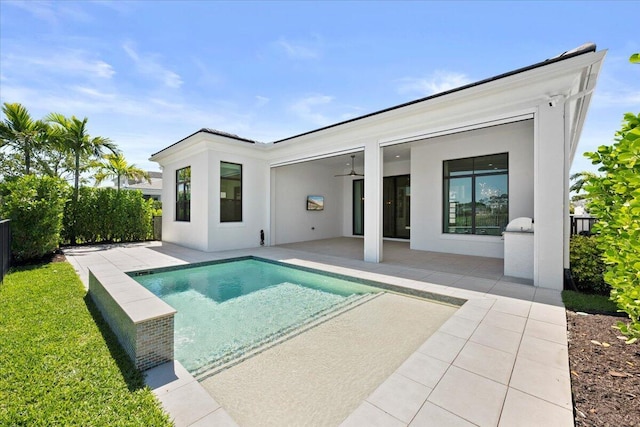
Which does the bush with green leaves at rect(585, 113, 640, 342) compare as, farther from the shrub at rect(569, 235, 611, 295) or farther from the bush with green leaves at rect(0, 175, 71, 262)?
the bush with green leaves at rect(0, 175, 71, 262)

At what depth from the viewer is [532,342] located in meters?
2.99

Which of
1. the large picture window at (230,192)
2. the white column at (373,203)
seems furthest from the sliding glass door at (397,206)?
the large picture window at (230,192)

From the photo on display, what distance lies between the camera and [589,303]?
4141 mm

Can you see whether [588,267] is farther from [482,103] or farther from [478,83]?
[478,83]

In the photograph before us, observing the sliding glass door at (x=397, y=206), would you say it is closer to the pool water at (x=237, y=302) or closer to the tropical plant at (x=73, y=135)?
the pool water at (x=237, y=302)

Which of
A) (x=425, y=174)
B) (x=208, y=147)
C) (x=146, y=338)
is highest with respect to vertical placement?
(x=208, y=147)

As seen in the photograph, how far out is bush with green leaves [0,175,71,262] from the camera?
6.47 m

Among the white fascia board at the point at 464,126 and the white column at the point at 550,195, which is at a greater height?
the white fascia board at the point at 464,126

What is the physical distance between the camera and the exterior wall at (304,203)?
36.6ft

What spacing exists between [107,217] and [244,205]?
5.91 m

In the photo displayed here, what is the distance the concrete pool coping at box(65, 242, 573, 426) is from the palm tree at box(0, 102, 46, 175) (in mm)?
12745

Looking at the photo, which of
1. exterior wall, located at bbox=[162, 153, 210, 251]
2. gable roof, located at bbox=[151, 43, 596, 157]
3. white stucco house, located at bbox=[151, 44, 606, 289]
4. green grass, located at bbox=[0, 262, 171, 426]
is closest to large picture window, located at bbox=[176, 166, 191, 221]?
white stucco house, located at bbox=[151, 44, 606, 289]

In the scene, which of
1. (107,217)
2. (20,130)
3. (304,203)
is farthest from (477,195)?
(20,130)

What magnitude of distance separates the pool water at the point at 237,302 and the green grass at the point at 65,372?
691 mm
